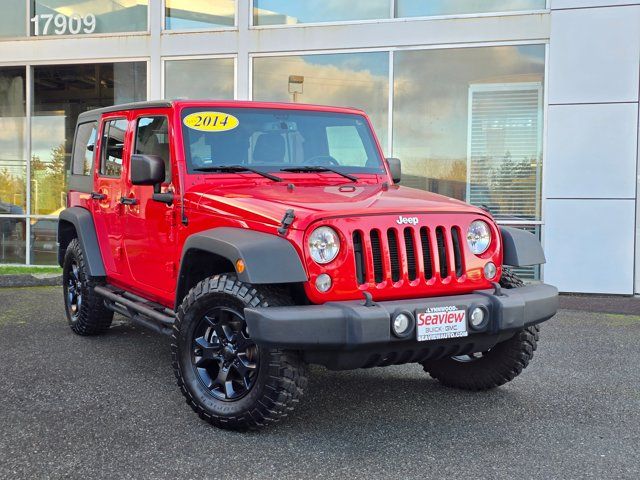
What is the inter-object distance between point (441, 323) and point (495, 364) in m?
1.07

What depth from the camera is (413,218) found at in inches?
151

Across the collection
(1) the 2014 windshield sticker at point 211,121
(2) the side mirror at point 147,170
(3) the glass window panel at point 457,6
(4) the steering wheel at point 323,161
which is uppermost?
(3) the glass window panel at point 457,6

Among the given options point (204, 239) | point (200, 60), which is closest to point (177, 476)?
point (204, 239)

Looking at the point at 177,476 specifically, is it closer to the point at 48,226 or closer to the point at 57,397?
the point at 57,397

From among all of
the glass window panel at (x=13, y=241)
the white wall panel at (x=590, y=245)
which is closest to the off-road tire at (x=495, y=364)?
the white wall panel at (x=590, y=245)

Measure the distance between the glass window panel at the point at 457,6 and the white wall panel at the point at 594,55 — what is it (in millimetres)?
564

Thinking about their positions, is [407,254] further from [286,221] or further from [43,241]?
[43,241]

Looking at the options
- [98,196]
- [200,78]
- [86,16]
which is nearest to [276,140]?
[98,196]

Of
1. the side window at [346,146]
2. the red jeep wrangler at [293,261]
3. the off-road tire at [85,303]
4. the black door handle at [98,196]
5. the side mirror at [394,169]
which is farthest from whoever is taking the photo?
the off-road tire at [85,303]

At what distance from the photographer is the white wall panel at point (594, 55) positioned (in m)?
8.90

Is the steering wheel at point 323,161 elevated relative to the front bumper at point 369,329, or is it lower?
elevated

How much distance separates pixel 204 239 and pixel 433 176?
21.6 feet

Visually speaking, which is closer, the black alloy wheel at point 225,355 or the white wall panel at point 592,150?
the black alloy wheel at point 225,355

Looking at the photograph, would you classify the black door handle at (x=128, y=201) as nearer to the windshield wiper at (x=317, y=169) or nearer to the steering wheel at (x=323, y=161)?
the windshield wiper at (x=317, y=169)
